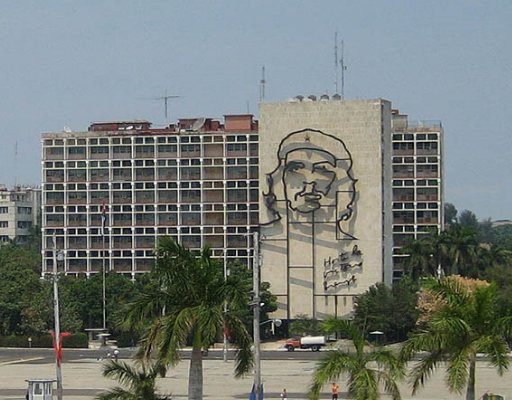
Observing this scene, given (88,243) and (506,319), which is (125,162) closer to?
(88,243)

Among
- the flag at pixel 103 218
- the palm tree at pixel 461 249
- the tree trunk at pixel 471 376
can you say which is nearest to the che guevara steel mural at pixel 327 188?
the palm tree at pixel 461 249

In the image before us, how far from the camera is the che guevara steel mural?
496ft

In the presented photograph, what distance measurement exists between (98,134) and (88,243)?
14126 millimetres

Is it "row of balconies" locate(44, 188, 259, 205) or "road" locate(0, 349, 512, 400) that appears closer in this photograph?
"road" locate(0, 349, 512, 400)

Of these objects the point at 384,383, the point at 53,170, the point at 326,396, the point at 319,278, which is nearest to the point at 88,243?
the point at 53,170

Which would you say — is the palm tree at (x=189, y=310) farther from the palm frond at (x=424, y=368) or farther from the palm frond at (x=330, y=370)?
the palm frond at (x=424, y=368)

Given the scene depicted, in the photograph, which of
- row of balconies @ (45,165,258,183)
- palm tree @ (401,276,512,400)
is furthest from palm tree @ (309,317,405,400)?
row of balconies @ (45,165,258,183)

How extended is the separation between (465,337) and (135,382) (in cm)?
949

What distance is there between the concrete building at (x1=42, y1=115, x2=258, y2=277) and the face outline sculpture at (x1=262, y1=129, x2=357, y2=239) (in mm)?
13885

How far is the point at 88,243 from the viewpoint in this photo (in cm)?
17300

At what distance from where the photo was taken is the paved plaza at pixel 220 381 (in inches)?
3258

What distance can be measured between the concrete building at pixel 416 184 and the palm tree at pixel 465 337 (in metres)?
128

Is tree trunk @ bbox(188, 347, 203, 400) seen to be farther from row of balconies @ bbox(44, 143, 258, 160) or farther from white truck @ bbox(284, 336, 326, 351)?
row of balconies @ bbox(44, 143, 258, 160)

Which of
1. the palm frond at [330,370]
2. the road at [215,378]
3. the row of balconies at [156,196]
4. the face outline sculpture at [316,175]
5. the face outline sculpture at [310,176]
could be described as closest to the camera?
the palm frond at [330,370]
